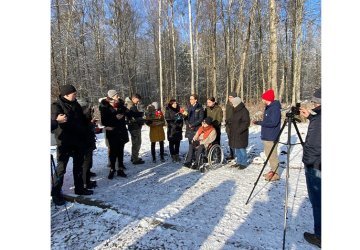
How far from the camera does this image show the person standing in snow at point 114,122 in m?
5.85

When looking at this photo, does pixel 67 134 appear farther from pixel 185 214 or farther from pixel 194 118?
pixel 194 118

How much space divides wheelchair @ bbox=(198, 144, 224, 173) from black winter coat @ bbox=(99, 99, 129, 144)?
6.30ft

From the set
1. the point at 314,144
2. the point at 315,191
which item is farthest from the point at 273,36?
the point at 315,191

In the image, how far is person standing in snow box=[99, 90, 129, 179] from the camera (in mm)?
5848

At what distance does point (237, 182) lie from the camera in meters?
5.78

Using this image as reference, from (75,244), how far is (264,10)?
2436 centimetres

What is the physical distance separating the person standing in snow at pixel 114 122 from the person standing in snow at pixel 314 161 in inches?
148

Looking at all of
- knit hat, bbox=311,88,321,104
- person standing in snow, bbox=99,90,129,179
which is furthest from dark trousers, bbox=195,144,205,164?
knit hat, bbox=311,88,321,104

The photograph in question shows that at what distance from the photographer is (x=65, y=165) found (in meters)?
4.55

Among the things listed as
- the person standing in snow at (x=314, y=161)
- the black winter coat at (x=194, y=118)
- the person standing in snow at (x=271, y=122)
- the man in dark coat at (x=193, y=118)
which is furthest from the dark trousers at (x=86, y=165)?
the person standing in snow at (x=314, y=161)

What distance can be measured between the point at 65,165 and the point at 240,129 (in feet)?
12.7

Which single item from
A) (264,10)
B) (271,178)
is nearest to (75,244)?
(271,178)

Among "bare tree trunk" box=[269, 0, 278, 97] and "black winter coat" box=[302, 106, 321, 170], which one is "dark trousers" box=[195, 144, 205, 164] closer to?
"black winter coat" box=[302, 106, 321, 170]
